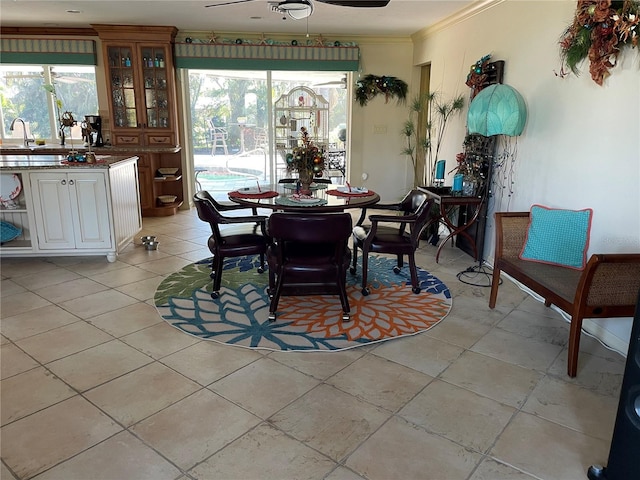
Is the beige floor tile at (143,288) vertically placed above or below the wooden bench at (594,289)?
below

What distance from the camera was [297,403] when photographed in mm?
2277

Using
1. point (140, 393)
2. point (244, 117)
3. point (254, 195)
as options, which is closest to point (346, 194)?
point (254, 195)

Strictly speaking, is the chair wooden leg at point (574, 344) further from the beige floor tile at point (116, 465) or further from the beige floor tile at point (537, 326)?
the beige floor tile at point (116, 465)

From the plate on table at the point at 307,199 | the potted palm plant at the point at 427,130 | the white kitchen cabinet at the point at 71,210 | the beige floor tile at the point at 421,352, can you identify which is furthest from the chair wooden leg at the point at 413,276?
the white kitchen cabinet at the point at 71,210

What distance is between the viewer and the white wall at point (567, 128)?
2768mm

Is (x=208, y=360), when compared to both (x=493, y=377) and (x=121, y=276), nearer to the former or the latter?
(x=493, y=377)

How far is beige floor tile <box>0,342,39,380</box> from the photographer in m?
2.54

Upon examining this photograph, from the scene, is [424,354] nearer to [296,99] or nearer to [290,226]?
[290,226]

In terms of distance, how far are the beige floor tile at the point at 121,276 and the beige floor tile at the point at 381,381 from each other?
2.29 metres

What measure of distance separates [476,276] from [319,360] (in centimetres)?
211

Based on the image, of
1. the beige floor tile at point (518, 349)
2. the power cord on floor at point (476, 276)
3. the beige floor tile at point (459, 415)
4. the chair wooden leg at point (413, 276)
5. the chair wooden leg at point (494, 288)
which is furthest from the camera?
the power cord on floor at point (476, 276)

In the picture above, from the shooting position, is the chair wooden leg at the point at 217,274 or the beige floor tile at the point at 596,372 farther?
the chair wooden leg at the point at 217,274

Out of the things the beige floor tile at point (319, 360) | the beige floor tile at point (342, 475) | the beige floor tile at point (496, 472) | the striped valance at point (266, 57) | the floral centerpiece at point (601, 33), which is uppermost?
the striped valance at point (266, 57)

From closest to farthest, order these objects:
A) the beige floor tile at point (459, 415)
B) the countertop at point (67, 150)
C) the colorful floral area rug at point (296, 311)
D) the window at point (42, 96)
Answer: the beige floor tile at point (459, 415) → the colorful floral area rug at point (296, 311) → the countertop at point (67, 150) → the window at point (42, 96)
